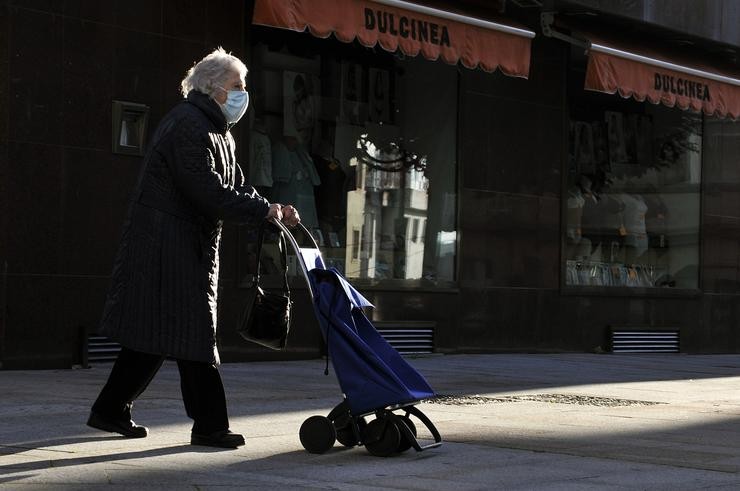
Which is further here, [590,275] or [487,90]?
[590,275]

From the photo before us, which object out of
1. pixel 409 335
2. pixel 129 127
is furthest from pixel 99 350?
pixel 409 335

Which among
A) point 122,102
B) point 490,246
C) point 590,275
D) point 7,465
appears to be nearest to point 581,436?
point 7,465

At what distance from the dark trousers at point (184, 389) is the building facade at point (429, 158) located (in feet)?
14.6

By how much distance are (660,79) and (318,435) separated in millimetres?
9396

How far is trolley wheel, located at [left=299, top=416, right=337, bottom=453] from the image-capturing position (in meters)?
6.00

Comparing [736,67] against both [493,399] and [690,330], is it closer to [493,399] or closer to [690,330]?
[690,330]

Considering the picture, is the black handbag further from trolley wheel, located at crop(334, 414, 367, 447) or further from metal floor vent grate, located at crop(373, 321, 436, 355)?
metal floor vent grate, located at crop(373, 321, 436, 355)

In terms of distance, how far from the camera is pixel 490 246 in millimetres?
14531

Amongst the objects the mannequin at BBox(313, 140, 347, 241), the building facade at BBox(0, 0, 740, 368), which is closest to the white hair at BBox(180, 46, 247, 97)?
the building facade at BBox(0, 0, 740, 368)

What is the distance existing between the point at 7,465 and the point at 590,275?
444 inches

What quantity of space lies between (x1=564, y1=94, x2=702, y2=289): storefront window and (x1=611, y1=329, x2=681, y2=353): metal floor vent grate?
587mm

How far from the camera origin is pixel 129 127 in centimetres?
1116

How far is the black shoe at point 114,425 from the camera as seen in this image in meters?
6.20

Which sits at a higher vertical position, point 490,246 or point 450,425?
point 490,246
